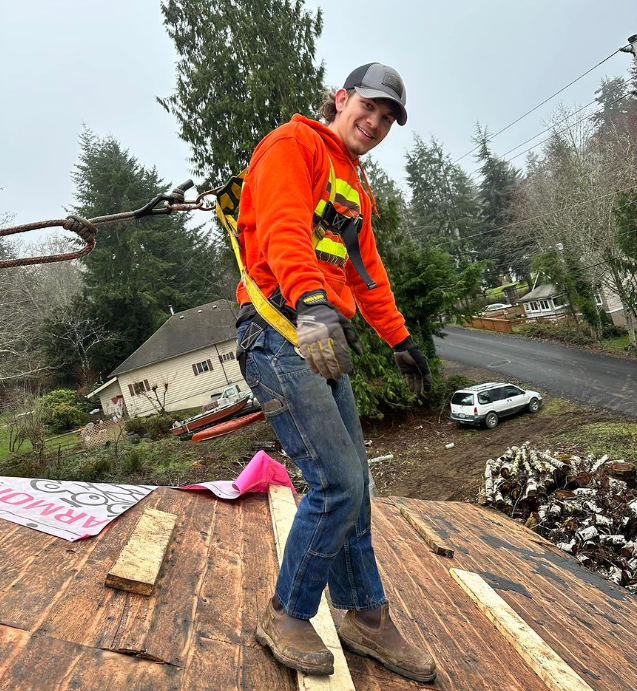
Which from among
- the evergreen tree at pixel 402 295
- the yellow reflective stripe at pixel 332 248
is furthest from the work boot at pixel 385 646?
the evergreen tree at pixel 402 295

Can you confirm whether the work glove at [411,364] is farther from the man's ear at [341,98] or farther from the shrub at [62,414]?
the shrub at [62,414]

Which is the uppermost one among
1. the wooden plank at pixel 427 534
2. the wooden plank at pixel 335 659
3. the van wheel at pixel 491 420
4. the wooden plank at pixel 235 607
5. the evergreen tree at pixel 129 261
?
the evergreen tree at pixel 129 261

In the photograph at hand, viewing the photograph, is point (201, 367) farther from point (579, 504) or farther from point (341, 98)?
point (341, 98)

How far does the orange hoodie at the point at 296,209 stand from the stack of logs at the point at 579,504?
13.7ft

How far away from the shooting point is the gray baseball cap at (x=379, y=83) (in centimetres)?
226

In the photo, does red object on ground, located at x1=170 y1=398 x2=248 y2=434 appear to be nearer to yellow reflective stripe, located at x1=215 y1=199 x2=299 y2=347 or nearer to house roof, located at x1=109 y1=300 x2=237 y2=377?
house roof, located at x1=109 y1=300 x2=237 y2=377

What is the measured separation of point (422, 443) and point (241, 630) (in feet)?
51.5

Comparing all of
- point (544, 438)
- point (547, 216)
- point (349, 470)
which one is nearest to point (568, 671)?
point (349, 470)

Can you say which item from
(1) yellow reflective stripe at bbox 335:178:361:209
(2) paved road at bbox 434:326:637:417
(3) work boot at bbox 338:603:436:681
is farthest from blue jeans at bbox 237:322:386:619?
(2) paved road at bbox 434:326:637:417

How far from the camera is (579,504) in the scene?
6.32 meters

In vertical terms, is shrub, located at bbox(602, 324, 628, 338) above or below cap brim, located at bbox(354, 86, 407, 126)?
below

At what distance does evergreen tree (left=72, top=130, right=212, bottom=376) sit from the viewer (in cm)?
3822

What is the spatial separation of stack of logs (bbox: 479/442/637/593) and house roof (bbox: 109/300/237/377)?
26.6 meters

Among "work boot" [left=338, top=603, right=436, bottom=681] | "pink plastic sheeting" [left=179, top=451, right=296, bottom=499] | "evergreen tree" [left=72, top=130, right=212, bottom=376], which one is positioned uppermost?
"evergreen tree" [left=72, top=130, right=212, bottom=376]
